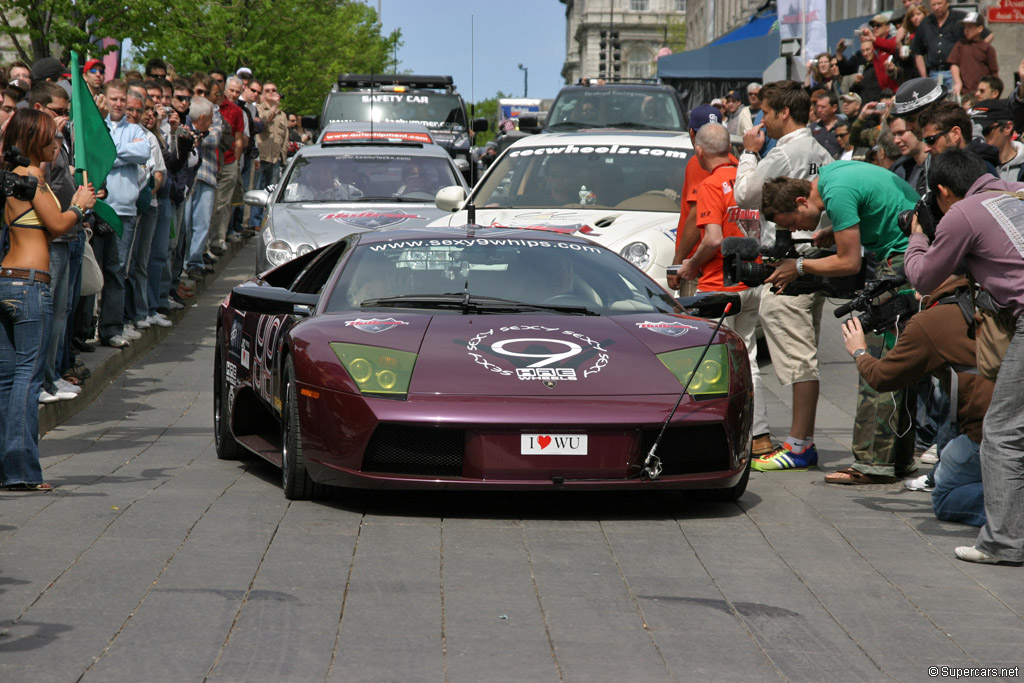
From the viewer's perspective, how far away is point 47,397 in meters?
9.24

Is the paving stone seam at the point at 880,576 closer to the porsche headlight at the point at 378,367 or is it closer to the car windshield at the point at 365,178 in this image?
the porsche headlight at the point at 378,367

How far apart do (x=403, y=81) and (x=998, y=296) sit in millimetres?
23144

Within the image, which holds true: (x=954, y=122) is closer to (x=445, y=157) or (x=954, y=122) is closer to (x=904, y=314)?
(x=904, y=314)

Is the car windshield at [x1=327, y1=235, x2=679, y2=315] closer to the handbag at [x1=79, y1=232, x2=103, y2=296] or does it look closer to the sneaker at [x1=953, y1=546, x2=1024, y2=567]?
the sneaker at [x1=953, y1=546, x2=1024, y2=567]

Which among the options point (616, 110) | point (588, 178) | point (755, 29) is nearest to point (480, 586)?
point (588, 178)

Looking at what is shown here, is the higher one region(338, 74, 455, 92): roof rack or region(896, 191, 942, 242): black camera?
region(338, 74, 455, 92): roof rack

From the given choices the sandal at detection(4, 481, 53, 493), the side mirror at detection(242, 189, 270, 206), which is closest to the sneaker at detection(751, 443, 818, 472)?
the sandal at detection(4, 481, 53, 493)

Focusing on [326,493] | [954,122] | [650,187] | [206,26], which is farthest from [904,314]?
[206,26]

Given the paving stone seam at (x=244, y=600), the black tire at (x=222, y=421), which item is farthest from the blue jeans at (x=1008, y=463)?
the black tire at (x=222, y=421)

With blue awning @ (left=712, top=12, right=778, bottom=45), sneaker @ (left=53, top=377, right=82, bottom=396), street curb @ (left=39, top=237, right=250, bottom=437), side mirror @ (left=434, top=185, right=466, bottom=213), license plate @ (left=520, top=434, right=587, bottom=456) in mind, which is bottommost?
street curb @ (left=39, top=237, right=250, bottom=437)

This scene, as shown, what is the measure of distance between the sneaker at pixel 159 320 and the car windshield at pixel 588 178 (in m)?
3.36

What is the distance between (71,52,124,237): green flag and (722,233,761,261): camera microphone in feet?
12.4

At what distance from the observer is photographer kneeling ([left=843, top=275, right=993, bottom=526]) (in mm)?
6531

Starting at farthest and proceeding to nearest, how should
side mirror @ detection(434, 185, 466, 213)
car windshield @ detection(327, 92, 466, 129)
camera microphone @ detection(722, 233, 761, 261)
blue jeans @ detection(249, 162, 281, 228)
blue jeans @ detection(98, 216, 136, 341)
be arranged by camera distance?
car windshield @ detection(327, 92, 466, 129), blue jeans @ detection(249, 162, 281, 228), side mirror @ detection(434, 185, 466, 213), blue jeans @ detection(98, 216, 136, 341), camera microphone @ detection(722, 233, 761, 261)
